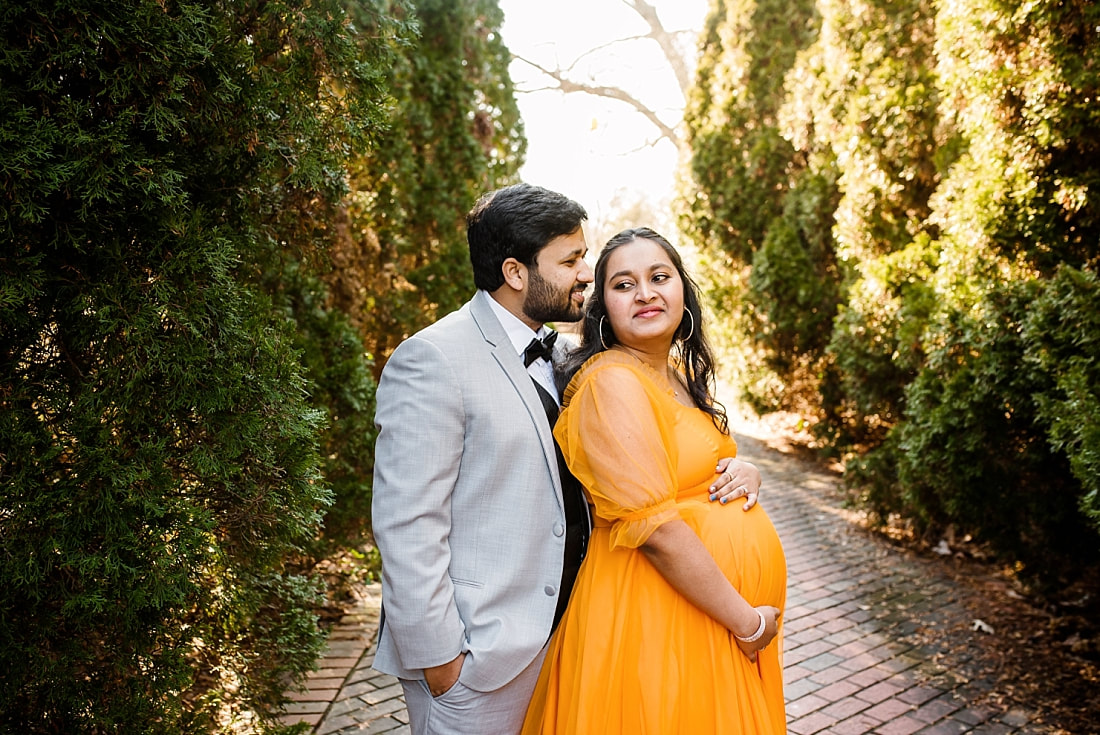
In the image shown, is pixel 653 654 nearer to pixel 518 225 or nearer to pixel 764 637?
pixel 764 637

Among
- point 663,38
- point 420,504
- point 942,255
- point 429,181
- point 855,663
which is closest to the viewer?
point 420,504

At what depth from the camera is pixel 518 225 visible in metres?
2.33

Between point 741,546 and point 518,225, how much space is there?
1.10m

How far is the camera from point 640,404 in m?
2.12

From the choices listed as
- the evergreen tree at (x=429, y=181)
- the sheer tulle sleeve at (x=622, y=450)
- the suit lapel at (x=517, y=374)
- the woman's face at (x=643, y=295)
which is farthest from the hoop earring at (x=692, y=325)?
the evergreen tree at (x=429, y=181)

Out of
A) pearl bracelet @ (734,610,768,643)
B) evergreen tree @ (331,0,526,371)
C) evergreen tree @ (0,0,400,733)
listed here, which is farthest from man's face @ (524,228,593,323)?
evergreen tree @ (331,0,526,371)

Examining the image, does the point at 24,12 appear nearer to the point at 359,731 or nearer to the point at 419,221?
the point at 359,731

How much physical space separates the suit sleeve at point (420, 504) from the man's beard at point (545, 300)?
0.36 meters

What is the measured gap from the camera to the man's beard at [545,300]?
236 cm

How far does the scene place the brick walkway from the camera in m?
3.88

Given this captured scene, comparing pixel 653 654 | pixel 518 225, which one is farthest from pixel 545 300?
pixel 653 654

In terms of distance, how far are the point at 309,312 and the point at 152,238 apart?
104 inches

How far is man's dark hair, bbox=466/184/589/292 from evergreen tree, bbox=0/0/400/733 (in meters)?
0.68

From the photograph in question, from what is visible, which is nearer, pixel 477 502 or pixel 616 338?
pixel 477 502
